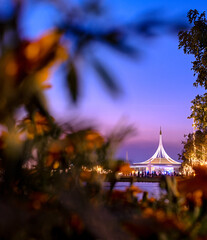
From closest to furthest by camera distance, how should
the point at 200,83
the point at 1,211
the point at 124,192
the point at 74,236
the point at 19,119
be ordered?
the point at 1,211, the point at 74,236, the point at 19,119, the point at 124,192, the point at 200,83

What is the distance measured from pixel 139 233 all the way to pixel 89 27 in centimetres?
47

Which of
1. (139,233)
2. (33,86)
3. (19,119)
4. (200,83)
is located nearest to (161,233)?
(139,233)

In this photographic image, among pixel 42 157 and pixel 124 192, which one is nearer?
pixel 42 157

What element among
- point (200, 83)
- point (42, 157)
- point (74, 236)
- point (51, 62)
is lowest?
point (74, 236)

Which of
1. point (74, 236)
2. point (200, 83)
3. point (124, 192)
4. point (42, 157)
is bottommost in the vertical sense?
point (74, 236)

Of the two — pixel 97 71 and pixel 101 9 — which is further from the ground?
pixel 101 9

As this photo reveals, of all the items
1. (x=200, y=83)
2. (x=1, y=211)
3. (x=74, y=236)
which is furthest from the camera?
(x=200, y=83)

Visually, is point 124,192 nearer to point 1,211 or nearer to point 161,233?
point 161,233

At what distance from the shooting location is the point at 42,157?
139cm

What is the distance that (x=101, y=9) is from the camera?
801 mm

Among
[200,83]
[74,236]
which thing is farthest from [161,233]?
[200,83]

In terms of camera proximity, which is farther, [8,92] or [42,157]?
[42,157]

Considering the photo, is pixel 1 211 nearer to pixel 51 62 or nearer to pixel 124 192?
pixel 51 62

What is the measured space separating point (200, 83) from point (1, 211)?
11880 millimetres
